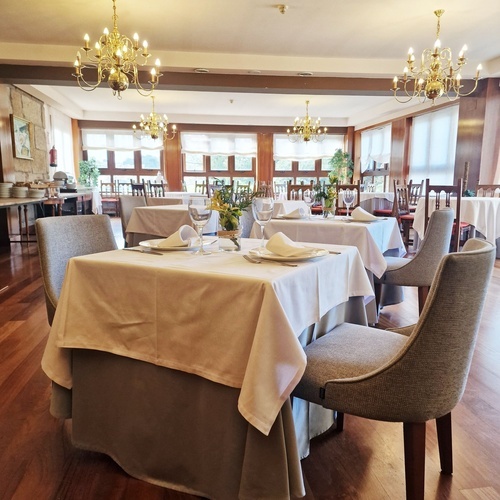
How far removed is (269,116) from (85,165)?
5.27 metres

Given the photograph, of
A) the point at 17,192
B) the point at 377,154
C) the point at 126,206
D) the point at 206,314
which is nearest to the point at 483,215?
the point at 126,206

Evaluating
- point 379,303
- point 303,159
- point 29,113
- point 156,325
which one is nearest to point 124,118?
point 29,113

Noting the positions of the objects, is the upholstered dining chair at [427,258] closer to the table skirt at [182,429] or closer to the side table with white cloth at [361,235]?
the side table with white cloth at [361,235]

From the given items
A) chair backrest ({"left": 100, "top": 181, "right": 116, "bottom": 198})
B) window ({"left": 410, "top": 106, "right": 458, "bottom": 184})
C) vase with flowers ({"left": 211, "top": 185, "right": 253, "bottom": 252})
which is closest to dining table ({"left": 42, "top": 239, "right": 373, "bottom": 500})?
vase with flowers ({"left": 211, "top": 185, "right": 253, "bottom": 252})

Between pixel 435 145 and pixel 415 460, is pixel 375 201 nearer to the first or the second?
pixel 435 145

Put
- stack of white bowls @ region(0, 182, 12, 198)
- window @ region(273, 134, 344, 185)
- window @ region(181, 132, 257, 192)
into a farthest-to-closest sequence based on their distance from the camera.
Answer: window @ region(273, 134, 344, 185), window @ region(181, 132, 257, 192), stack of white bowls @ region(0, 182, 12, 198)

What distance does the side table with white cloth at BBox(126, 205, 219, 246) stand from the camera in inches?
150

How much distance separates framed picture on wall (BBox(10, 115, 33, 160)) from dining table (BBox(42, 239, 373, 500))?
22.7 ft

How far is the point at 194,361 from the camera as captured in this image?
3.86 feet

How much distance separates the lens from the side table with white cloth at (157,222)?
3822 mm

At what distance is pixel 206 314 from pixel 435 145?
8.61 meters

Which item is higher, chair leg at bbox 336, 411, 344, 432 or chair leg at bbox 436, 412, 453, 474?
chair leg at bbox 436, 412, 453, 474

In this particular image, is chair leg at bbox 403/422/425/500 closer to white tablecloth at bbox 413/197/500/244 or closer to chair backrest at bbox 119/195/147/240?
chair backrest at bbox 119/195/147/240

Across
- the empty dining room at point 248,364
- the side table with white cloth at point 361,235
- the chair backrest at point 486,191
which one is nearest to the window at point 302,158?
the chair backrest at point 486,191
